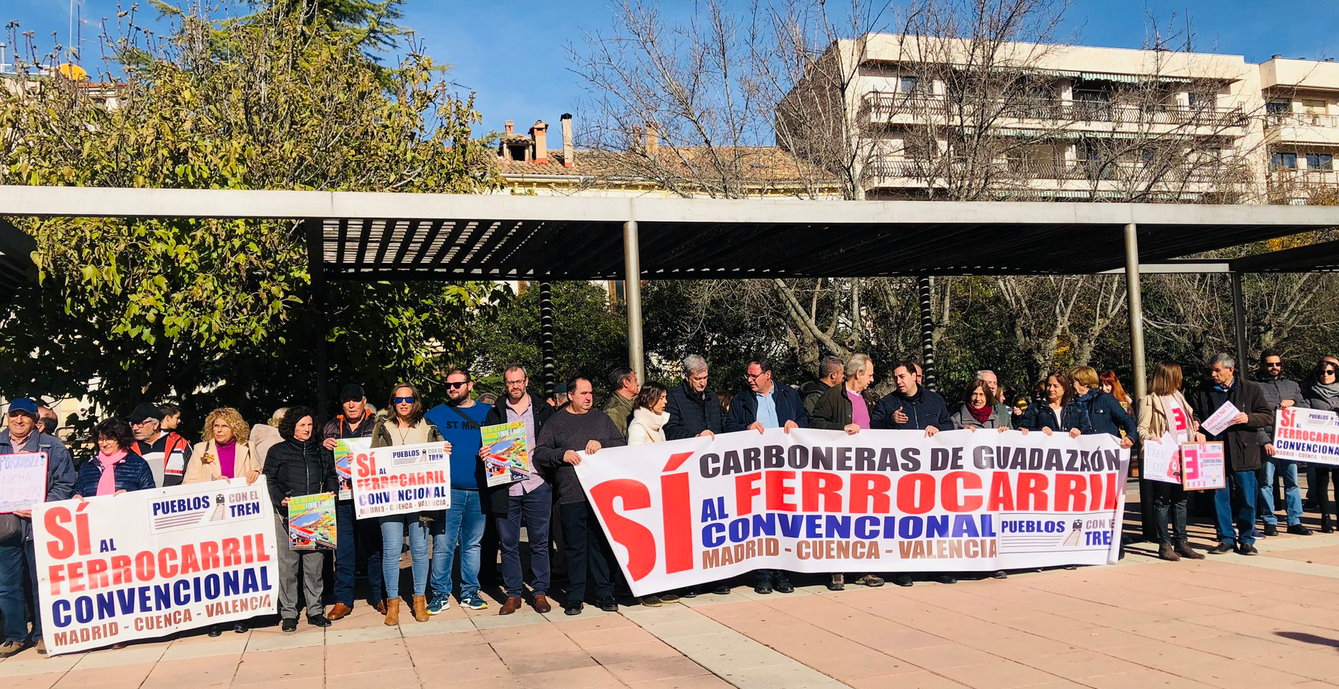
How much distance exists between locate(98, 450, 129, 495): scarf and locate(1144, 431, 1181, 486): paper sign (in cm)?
784

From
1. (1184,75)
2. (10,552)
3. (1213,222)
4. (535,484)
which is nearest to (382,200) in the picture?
(535,484)

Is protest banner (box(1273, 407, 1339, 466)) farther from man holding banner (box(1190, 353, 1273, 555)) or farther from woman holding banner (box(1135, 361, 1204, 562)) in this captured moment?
woman holding banner (box(1135, 361, 1204, 562))

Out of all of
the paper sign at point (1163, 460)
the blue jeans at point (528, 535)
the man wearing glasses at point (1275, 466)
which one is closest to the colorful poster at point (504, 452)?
the blue jeans at point (528, 535)

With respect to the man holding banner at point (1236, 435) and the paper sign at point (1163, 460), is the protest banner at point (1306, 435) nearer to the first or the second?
the man holding banner at point (1236, 435)

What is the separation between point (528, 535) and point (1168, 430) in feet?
17.7

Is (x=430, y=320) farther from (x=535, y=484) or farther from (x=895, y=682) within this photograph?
(x=895, y=682)

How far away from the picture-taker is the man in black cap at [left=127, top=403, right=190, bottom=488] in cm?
792

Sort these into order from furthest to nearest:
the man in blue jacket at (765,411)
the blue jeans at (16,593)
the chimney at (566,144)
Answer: the chimney at (566,144), the man in blue jacket at (765,411), the blue jeans at (16,593)

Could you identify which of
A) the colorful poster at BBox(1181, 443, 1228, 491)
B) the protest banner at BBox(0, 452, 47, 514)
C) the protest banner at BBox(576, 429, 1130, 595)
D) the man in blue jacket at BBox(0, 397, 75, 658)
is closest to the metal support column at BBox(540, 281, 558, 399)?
the protest banner at BBox(576, 429, 1130, 595)

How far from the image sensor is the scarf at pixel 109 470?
24.2 ft

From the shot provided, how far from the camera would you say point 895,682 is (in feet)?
17.8

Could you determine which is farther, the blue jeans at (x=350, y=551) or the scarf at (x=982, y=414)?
the scarf at (x=982, y=414)

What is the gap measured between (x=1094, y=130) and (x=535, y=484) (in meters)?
17.5

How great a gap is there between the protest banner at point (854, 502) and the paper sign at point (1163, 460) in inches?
8.5
